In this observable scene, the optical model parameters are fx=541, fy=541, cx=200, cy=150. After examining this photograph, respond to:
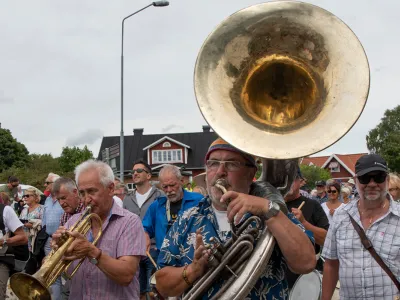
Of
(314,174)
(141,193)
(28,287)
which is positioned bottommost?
(314,174)

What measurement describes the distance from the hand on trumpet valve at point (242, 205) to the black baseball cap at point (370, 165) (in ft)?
4.94

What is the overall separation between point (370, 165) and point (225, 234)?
1434mm

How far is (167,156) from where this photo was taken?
55656mm

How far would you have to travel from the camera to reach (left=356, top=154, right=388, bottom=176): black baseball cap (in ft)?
12.3

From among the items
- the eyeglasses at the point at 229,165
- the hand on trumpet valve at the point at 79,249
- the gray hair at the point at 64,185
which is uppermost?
the eyeglasses at the point at 229,165

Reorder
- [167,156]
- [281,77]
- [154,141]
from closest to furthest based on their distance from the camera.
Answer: [281,77] < [167,156] < [154,141]

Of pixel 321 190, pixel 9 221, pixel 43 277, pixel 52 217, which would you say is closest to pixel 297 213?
pixel 43 277

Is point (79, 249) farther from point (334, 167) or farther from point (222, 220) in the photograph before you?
point (334, 167)

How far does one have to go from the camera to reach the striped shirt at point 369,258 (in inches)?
144

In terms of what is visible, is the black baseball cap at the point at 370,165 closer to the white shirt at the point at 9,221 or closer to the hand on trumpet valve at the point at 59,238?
the hand on trumpet valve at the point at 59,238

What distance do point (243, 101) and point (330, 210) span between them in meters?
5.68

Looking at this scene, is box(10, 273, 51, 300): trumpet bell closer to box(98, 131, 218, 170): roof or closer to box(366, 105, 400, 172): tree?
box(98, 131, 218, 170): roof

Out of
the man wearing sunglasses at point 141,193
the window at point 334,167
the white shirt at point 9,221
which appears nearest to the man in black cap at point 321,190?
the man wearing sunglasses at point 141,193

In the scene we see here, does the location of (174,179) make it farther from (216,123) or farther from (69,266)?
(216,123)
